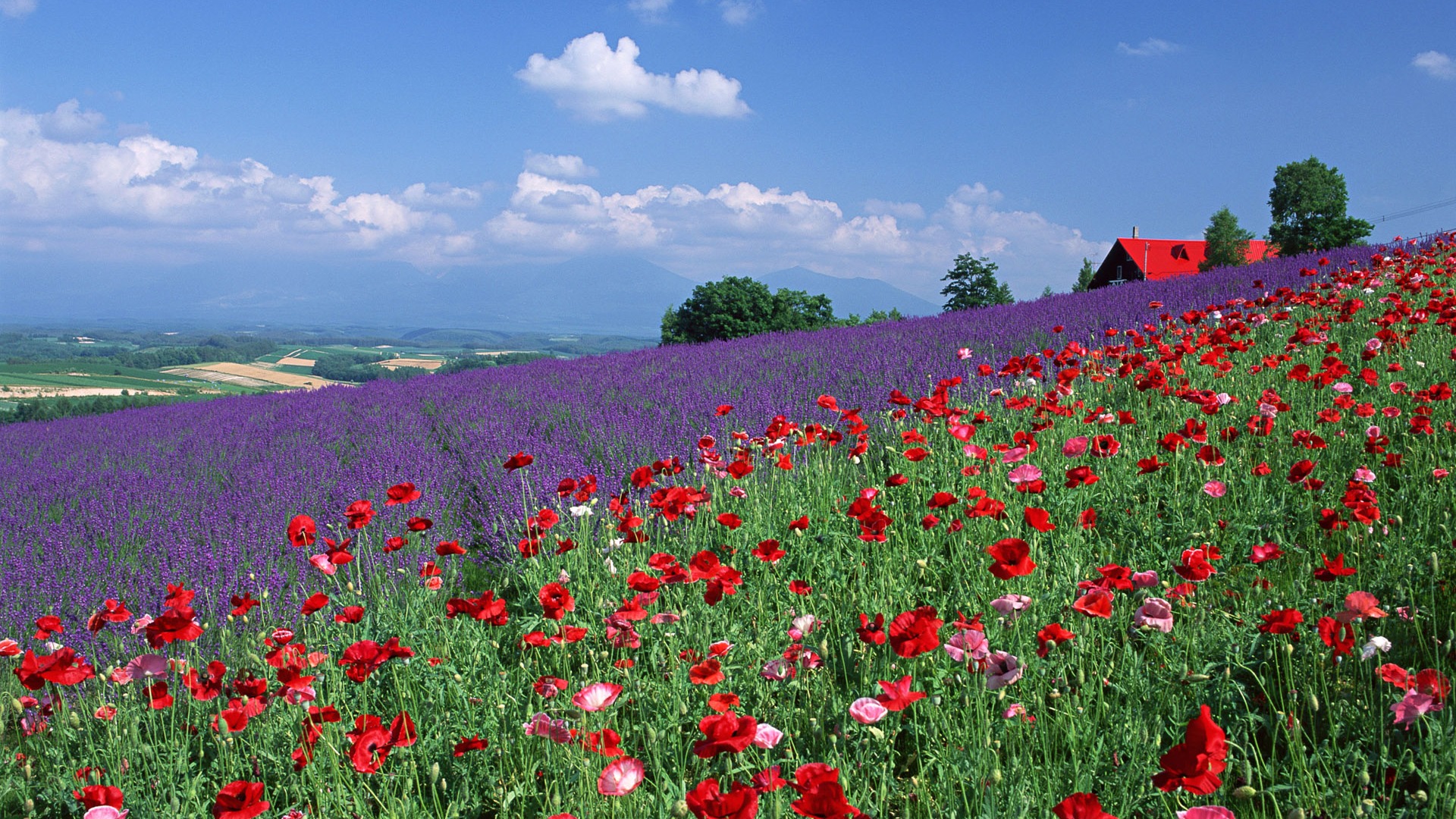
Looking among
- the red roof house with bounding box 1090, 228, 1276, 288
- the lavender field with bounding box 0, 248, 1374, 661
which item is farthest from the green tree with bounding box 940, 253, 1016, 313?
the lavender field with bounding box 0, 248, 1374, 661

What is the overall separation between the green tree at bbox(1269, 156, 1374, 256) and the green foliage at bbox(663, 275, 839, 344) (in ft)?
63.0

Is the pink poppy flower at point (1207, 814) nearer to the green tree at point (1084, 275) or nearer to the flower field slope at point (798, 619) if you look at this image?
the flower field slope at point (798, 619)

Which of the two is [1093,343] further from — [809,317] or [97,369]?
[97,369]

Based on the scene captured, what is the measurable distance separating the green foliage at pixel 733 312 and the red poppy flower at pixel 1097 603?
25563 mm

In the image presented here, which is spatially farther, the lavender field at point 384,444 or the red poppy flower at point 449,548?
the lavender field at point 384,444

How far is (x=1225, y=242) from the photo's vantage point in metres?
33.1

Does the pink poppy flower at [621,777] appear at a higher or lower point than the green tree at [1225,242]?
lower

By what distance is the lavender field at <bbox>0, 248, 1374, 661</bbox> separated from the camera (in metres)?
3.44

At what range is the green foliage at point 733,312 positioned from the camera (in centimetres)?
2780

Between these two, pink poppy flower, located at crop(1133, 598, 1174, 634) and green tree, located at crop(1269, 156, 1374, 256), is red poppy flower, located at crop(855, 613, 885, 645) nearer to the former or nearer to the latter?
pink poppy flower, located at crop(1133, 598, 1174, 634)

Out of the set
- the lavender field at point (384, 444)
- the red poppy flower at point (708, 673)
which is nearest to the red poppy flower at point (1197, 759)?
the red poppy flower at point (708, 673)

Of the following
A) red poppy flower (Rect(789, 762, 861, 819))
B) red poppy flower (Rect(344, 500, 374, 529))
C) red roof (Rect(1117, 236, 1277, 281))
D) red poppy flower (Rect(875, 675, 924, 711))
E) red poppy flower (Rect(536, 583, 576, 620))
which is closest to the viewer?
red poppy flower (Rect(789, 762, 861, 819))

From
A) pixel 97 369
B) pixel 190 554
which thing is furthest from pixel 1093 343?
pixel 97 369

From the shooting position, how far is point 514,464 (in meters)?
2.25
